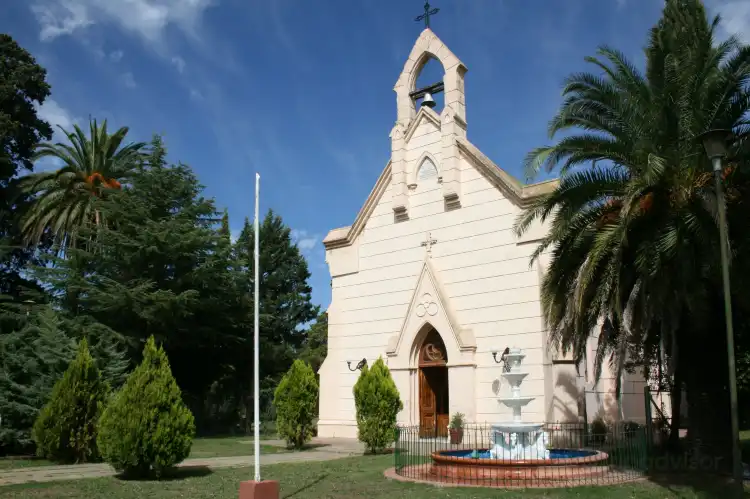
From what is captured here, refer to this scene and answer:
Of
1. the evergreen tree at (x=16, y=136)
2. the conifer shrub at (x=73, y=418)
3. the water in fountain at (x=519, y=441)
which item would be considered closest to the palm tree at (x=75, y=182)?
the evergreen tree at (x=16, y=136)

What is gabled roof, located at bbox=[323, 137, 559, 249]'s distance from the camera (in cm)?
2369

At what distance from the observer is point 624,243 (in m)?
13.9

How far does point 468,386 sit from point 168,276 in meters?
14.9

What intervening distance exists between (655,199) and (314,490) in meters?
9.22

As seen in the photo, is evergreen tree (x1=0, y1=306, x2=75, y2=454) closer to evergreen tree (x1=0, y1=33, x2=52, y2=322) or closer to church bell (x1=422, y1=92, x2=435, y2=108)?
evergreen tree (x1=0, y1=33, x2=52, y2=322)

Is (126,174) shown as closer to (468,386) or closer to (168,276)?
(168,276)

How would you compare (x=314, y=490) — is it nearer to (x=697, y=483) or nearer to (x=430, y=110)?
(x=697, y=483)

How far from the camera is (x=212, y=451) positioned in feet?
74.5

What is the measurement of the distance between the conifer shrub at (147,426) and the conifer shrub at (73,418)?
4.19m

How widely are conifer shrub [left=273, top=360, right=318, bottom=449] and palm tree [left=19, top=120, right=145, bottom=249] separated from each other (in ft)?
46.7

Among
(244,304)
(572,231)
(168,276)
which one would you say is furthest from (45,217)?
(572,231)

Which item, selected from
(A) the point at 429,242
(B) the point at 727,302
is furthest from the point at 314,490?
(A) the point at 429,242

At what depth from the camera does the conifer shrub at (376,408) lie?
20.9 metres

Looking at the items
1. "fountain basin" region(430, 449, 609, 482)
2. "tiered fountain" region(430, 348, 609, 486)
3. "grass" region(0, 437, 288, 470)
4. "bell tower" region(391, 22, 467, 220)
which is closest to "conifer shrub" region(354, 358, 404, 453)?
"grass" region(0, 437, 288, 470)
